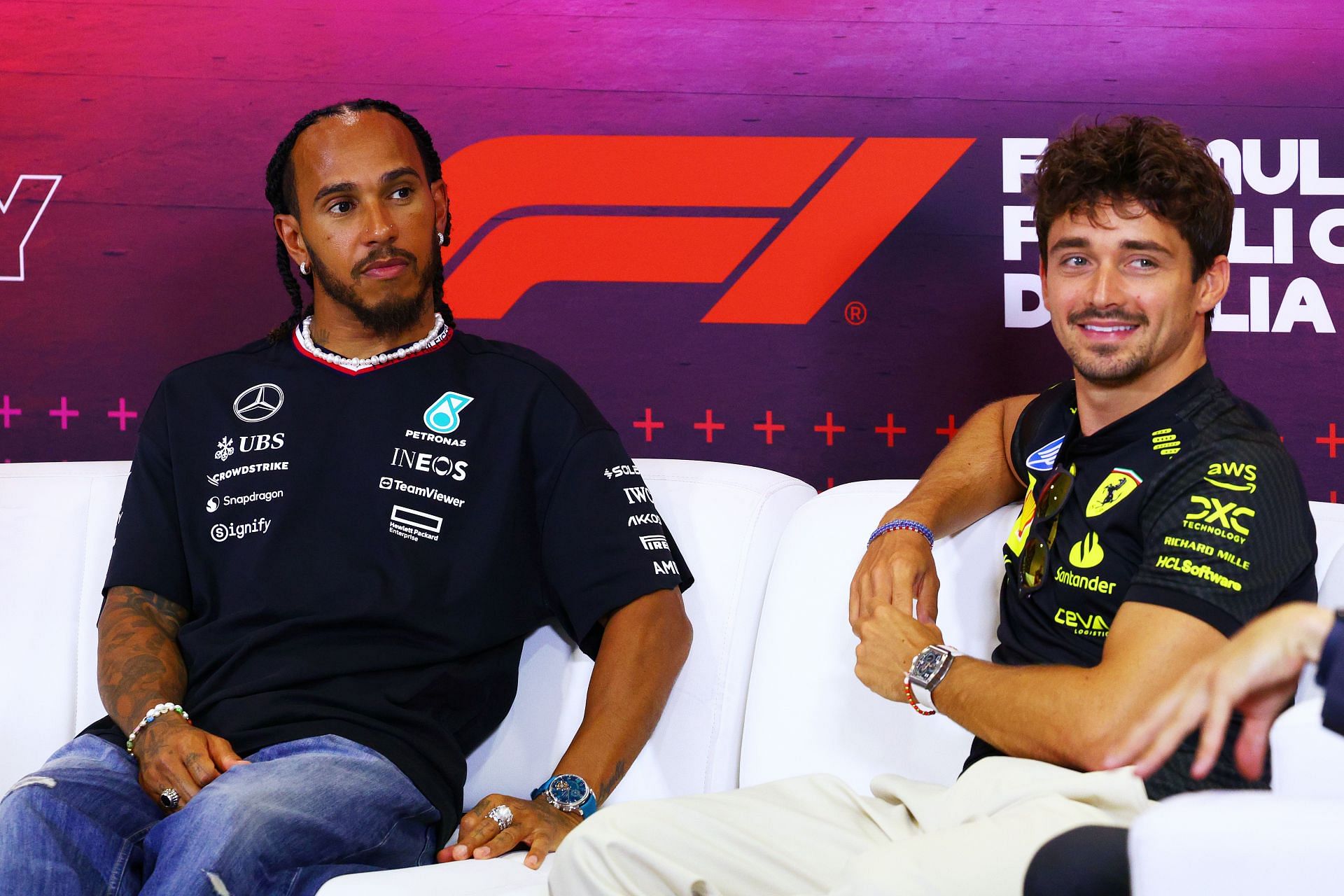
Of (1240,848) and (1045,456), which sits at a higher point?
(1045,456)

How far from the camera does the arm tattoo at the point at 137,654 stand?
6.07ft

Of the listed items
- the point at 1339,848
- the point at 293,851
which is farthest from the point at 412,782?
the point at 1339,848

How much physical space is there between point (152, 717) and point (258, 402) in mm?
536

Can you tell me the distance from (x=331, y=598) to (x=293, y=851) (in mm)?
423

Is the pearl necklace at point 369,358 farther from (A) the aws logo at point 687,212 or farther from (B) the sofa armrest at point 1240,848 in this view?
(B) the sofa armrest at point 1240,848

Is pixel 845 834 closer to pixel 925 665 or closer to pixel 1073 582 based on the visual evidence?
pixel 925 665

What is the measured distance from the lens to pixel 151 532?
6.62ft

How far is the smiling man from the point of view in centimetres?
141

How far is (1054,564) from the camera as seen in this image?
1680 millimetres

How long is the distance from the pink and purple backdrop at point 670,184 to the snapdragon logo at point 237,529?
86cm

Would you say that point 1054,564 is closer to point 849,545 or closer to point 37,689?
point 849,545

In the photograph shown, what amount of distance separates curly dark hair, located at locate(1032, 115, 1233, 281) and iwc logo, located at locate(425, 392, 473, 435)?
95 centimetres

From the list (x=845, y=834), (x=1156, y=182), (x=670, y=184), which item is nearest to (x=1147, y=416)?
(x=1156, y=182)

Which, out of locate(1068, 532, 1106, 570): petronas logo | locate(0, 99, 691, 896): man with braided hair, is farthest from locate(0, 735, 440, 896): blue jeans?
locate(1068, 532, 1106, 570): petronas logo
